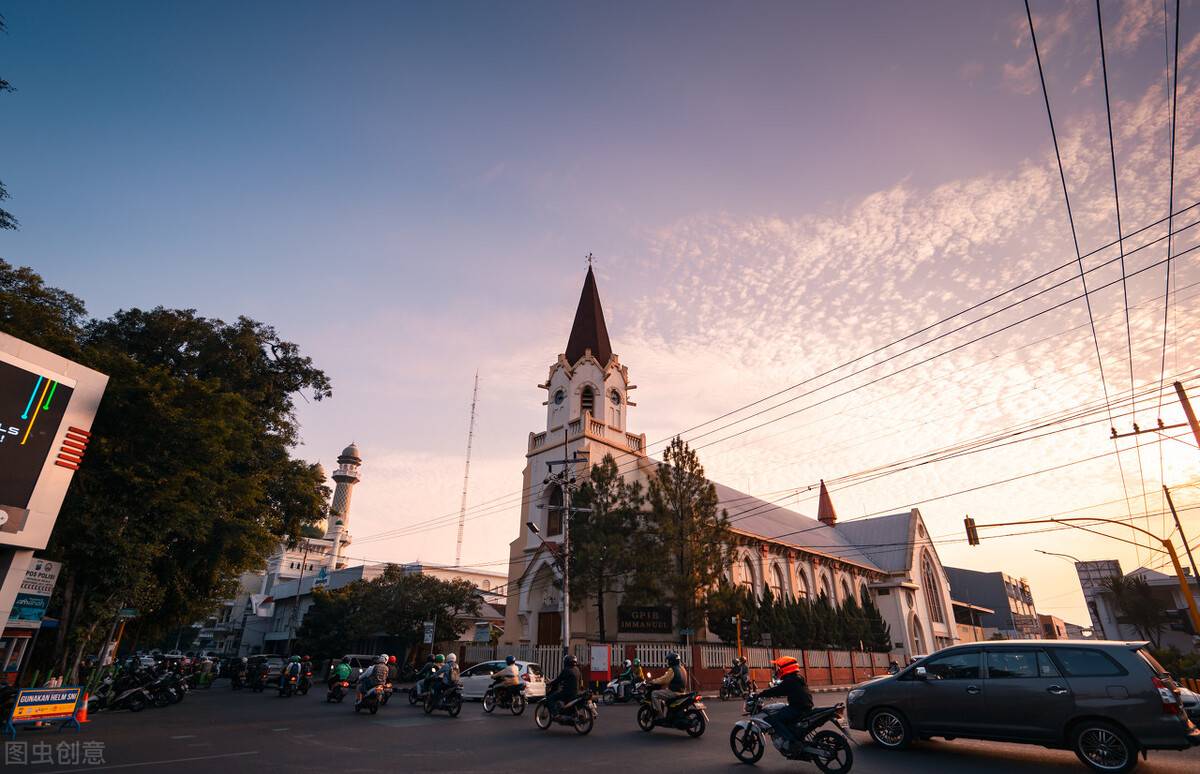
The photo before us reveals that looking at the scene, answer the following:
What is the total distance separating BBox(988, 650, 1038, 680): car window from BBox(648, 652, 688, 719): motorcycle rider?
218 inches

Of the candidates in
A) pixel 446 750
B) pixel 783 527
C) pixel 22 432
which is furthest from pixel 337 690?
pixel 783 527

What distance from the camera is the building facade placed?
89.2 metres

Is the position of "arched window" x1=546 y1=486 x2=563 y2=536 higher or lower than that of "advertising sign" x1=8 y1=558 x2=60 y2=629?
higher

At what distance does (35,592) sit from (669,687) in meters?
15.9

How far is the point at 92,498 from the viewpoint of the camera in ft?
54.0

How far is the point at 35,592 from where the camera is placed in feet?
48.3

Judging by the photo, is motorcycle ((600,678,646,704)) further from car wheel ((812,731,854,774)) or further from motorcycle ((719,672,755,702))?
car wheel ((812,731,854,774))

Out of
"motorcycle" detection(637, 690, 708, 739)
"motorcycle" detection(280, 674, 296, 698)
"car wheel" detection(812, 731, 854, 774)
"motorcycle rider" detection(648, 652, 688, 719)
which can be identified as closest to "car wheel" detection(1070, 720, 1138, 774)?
"car wheel" detection(812, 731, 854, 774)

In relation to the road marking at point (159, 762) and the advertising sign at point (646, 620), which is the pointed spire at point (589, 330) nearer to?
the advertising sign at point (646, 620)

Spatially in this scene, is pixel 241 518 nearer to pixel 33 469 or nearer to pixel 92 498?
pixel 92 498

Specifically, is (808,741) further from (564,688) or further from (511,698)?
(511,698)

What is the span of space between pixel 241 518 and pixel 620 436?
65.9ft

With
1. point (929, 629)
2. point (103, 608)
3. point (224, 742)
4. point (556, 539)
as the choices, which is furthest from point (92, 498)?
point (929, 629)

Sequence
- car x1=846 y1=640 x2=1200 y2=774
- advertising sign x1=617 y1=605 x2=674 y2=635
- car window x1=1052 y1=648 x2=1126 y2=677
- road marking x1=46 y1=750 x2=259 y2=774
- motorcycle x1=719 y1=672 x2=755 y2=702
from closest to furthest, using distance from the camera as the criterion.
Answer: car x1=846 y1=640 x2=1200 y2=774 < car window x1=1052 y1=648 x2=1126 y2=677 < road marking x1=46 y1=750 x2=259 y2=774 < motorcycle x1=719 y1=672 x2=755 y2=702 < advertising sign x1=617 y1=605 x2=674 y2=635
